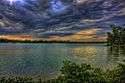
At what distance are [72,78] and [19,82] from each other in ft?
26.3

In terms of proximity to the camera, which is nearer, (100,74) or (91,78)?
(91,78)

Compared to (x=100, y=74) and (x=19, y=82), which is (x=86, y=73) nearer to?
(x=100, y=74)

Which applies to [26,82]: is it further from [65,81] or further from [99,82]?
[99,82]

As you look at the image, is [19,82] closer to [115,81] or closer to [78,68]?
[78,68]

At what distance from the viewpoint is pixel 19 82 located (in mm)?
42250

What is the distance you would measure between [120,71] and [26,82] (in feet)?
40.7

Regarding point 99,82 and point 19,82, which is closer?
point 99,82

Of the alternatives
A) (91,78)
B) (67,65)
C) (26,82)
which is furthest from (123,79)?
(26,82)

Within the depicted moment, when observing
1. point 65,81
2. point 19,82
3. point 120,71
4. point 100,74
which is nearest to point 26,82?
point 19,82

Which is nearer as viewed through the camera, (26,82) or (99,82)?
(99,82)

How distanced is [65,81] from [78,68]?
7.44ft

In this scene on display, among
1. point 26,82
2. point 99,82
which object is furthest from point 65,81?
point 26,82

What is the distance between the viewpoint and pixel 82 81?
3812 cm

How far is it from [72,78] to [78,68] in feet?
5.01
